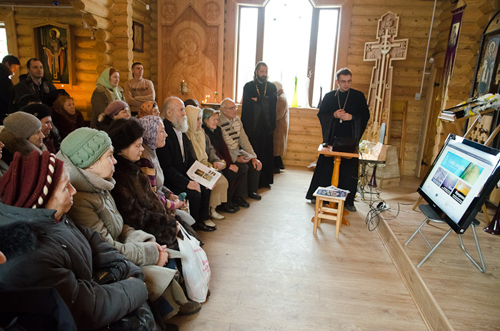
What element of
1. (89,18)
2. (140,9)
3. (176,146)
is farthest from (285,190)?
(140,9)

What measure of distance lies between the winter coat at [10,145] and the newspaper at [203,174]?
1.35 m

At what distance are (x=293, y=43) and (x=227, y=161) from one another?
3.26m

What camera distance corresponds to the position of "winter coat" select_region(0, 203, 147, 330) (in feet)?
3.51

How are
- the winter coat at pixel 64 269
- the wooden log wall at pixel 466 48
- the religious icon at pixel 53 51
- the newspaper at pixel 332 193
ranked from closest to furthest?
1. the winter coat at pixel 64 269
2. the newspaper at pixel 332 193
3. the wooden log wall at pixel 466 48
4. the religious icon at pixel 53 51

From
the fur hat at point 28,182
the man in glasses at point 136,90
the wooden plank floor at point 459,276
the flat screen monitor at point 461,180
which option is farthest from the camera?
the man in glasses at point 136,90

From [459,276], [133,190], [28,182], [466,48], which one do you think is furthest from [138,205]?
[466,48]

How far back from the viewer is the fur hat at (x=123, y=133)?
2.02 metres

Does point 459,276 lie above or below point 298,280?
above

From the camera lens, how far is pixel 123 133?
2037 millimetres

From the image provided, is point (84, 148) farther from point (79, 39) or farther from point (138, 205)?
point (79, 39)

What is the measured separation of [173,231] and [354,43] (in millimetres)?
4889

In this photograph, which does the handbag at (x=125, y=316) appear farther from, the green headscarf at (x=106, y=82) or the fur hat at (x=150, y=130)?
the green headscarf at (x=106, y=82)

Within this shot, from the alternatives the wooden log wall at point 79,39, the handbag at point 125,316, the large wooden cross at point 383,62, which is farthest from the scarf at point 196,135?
the large wooden cross at point 383,62

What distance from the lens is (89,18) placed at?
4754 mm
